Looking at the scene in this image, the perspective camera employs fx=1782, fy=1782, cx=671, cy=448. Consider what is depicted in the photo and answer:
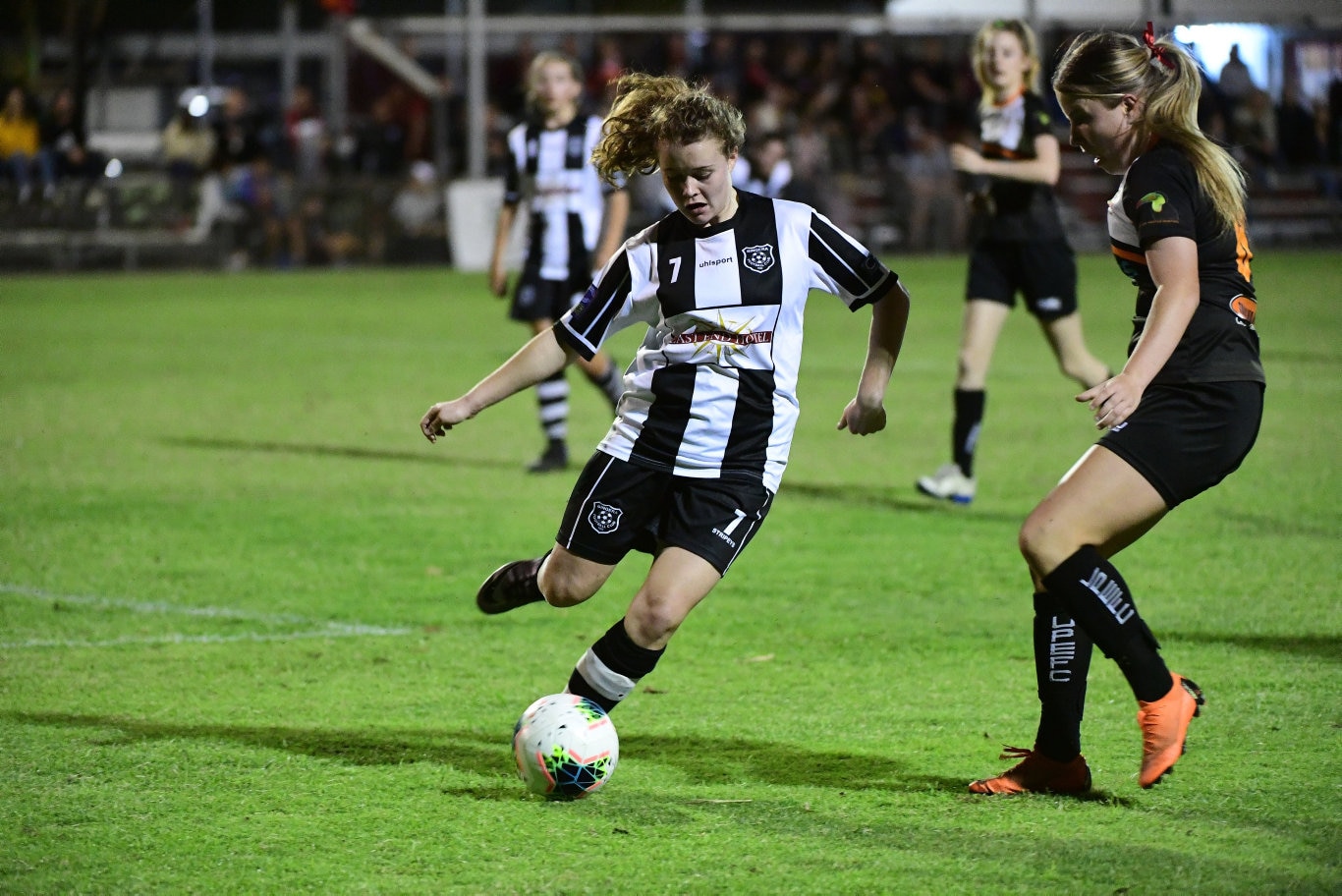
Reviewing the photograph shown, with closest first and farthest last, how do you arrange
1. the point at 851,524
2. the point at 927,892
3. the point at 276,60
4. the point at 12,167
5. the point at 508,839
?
1. the point at 927,892
2. the point at 508,839
3. the point at 851,524
4. the point at 12,167
5. the point at 276,60

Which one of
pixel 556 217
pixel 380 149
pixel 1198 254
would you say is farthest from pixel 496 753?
pixel 380 149

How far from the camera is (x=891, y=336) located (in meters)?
4.93

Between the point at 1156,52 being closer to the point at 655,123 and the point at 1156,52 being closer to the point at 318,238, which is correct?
the point at 655,123

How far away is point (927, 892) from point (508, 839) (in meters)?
1.04

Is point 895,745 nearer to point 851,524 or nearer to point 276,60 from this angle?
point 851,524

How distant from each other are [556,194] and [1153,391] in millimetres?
6881

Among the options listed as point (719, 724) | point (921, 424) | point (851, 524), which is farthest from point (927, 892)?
point (921, 424)

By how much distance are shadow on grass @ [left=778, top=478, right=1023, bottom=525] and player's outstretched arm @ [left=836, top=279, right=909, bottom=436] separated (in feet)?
12.9

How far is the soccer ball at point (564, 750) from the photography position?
4570mm

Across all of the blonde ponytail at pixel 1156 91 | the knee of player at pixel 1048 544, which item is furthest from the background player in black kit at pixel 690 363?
the blonde ponytail at pixel 1156 91

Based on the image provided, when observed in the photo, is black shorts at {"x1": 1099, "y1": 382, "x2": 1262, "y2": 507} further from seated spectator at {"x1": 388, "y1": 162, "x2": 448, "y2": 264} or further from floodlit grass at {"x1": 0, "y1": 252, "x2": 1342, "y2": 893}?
seated spectator at {"x1": 388, "y1": 162, "x2": 448, "y2": 264}

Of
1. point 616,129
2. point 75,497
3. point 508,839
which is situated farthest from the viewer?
point 75,497

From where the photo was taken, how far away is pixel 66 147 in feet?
91.1

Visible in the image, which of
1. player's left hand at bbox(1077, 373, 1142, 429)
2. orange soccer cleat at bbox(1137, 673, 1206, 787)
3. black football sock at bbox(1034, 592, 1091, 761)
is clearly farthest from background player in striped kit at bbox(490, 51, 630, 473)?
player's left hand at bbox(1077, 373, 1142, 429)
